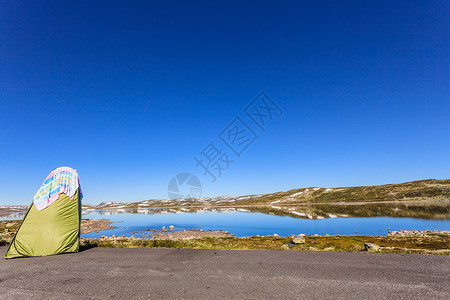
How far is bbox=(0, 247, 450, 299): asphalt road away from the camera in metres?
7.12

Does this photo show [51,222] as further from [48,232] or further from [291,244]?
[291,244]

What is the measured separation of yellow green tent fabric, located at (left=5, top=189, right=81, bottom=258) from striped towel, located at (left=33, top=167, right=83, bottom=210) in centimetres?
30

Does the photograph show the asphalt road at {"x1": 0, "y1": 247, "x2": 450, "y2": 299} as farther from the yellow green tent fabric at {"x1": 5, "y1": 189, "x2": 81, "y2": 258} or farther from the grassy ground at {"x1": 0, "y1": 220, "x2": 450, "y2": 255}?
the grassy ground at {"x1": 0, "y1": 220, "x2": 450, "y2": 255}

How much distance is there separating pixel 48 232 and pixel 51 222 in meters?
0.56

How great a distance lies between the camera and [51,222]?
13281 mm

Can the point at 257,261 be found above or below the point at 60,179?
below

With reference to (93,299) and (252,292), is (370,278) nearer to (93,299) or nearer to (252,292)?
(252,292)

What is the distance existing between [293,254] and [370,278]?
4.03m

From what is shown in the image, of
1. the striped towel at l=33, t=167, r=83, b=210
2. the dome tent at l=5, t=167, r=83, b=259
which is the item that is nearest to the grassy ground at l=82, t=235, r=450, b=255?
the dome tent at l=5, t=167, r=83, b=259

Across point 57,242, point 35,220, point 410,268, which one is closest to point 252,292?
point 410,268

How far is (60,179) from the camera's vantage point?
14.7m

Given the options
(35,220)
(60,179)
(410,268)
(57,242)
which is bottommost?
(410,268)

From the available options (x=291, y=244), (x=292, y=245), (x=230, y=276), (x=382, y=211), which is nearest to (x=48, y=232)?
(x=230, y=276)

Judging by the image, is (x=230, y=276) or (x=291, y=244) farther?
(x=291, y=244)
